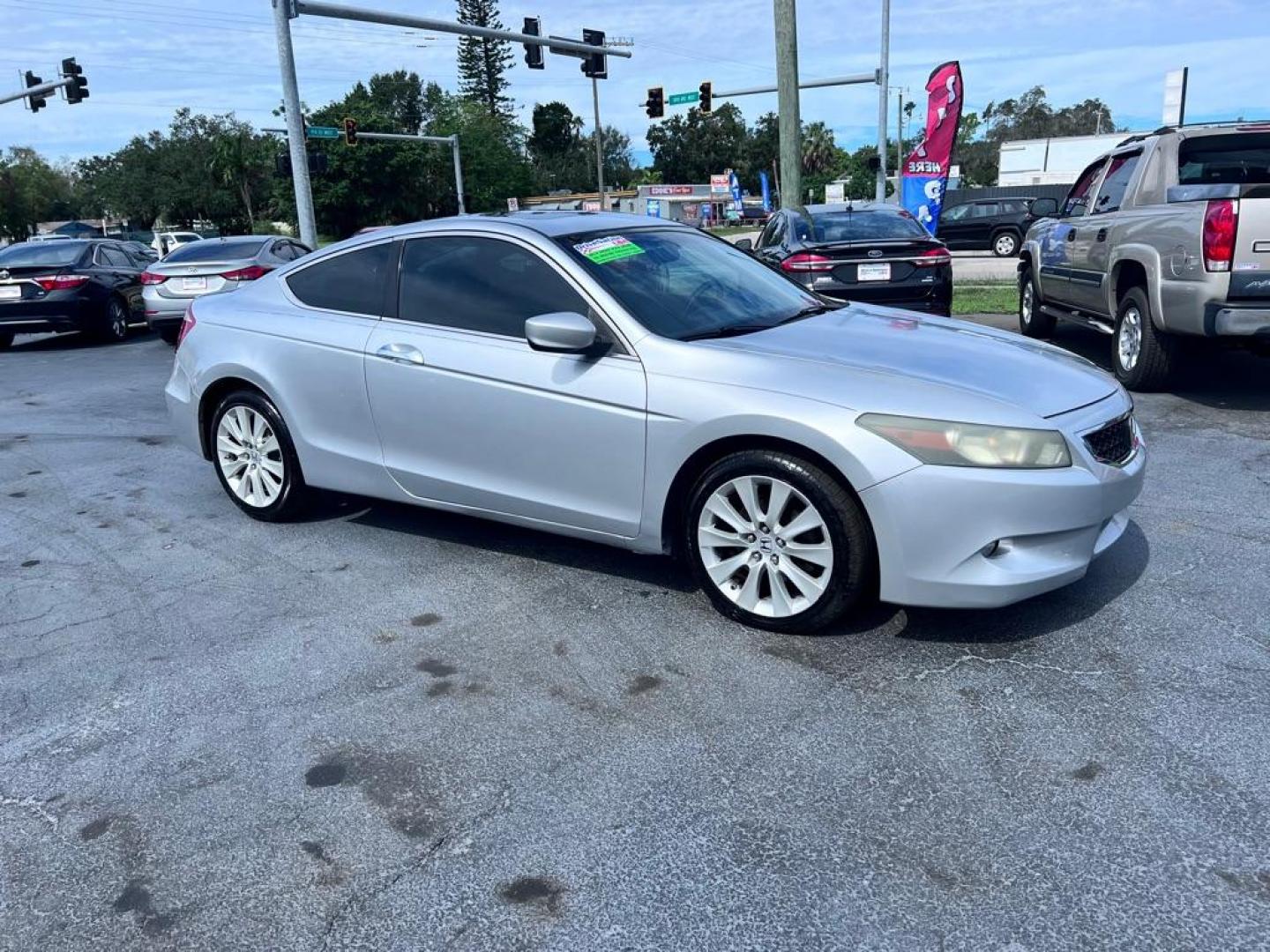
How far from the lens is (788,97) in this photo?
15.5 meters

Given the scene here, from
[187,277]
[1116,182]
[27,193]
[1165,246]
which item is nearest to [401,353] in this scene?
[1165,246]

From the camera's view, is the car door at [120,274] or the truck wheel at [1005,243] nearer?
the car door at [120,274]

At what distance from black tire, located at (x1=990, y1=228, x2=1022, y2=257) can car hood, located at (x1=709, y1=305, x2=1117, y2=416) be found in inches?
999

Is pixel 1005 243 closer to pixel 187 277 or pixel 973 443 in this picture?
pixel 187 277

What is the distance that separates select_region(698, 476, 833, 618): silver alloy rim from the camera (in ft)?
12.5

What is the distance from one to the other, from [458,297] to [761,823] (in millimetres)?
2811

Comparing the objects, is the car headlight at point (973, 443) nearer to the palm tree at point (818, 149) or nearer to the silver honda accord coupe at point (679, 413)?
the silver honda accord coupe at point (679, 413)

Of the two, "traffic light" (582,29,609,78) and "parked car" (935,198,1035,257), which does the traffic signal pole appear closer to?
"traffic light" (582,29,609,78)

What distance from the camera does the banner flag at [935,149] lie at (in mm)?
18656

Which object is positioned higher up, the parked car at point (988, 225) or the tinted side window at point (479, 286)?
the tinted side window at point (479, 286)

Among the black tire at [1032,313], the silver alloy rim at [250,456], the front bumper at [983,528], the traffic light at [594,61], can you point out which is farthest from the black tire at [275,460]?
the traffic light at [594,61]

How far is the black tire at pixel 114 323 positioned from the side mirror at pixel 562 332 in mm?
12605

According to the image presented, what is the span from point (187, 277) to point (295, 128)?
10624 mm

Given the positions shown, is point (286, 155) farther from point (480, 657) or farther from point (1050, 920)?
point (1050, 920)
